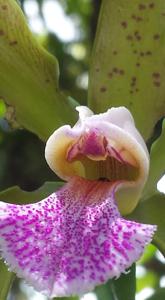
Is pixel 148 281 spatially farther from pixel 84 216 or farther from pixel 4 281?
pixel 84 216

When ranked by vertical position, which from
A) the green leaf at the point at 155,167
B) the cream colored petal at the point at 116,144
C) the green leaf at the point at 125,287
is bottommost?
the green leaf at the point at 125,287

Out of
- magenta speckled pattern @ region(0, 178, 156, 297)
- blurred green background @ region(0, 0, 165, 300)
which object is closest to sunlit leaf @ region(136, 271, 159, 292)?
blurred green background @ region(0, 0, 165, 300)

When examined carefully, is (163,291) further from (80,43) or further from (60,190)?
(80,43)

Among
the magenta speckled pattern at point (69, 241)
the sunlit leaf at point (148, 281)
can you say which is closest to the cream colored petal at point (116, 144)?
the magenta speckled pattern at point (69, 241)

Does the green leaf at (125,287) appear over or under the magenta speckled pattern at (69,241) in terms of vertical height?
under

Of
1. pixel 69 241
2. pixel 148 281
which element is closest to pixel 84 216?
pixel 69 241

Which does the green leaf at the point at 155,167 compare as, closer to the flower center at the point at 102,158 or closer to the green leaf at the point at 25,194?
the flower center at the point at 102,158

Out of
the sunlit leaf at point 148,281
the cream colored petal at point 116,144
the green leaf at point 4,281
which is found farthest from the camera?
the sunlit leaf at point 148,281
